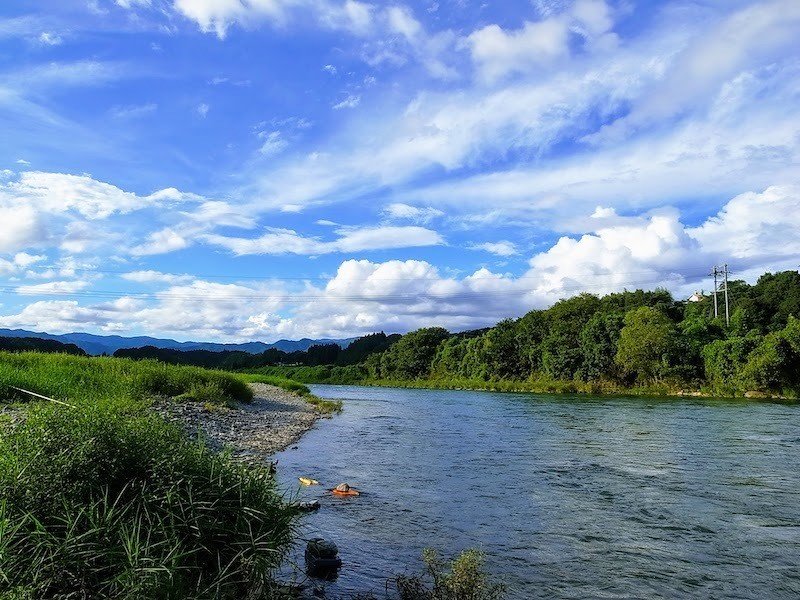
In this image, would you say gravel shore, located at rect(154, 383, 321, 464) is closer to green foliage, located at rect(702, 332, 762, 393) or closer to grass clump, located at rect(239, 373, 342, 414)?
grass clump, located at rect(239, 373, 342, 414)

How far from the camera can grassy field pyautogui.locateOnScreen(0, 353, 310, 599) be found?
5.43 m

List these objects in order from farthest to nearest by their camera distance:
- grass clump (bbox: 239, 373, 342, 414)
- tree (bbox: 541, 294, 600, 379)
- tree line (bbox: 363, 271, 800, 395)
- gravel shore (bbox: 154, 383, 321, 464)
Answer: tree (bbox: 541, 294, 600, 379) < tree line (bbox: 363, 271, 800, 395) < grass clump (bbox: 239, 373, 342, 414) < gravel shore (bbox: 154, 383, 321, 464)

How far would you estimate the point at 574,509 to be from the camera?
51.2ft

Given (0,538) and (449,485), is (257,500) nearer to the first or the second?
(0,538)

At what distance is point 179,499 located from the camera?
20.9ft

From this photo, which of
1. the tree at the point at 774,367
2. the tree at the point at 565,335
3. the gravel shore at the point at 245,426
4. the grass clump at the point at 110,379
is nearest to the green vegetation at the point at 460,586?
the gravel shore at the point at 245,426

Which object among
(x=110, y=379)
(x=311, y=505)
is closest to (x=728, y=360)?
(x=110, y=379)

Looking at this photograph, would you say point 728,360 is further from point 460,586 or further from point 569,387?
point 460,586

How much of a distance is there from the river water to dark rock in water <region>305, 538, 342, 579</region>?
27 centimetres

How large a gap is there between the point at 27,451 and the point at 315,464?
15.4 m

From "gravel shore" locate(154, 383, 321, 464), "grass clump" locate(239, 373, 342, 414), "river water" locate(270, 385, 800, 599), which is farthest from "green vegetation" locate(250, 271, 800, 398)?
"gravel shore" locate(154, 383, 321, 464)

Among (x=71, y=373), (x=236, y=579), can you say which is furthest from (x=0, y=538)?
(x=71, y=373)

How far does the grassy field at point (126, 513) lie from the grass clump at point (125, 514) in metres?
0.01

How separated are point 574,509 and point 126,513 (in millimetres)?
12558
